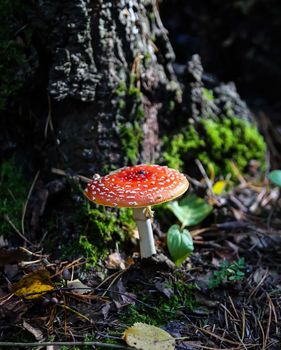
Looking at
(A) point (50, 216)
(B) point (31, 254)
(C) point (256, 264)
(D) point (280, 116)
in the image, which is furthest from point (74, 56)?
(D) point (280, 116)

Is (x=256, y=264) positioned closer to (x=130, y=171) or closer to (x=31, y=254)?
(x=130, y=171)

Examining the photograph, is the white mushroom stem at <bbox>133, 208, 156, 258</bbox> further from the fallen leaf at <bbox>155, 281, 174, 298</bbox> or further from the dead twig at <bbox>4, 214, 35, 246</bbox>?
the dead twig at <bbox>4, 214, 35, 246</bbox>

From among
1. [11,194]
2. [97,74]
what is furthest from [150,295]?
[97,74]

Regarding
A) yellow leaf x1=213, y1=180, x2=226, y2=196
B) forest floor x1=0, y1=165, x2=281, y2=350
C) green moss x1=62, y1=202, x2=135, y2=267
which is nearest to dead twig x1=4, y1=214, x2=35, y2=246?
forest floor x1=0, y1=165, x2=281, y2=350

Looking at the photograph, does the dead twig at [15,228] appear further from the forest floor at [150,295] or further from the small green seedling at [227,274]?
the small green seedling at [227,274]

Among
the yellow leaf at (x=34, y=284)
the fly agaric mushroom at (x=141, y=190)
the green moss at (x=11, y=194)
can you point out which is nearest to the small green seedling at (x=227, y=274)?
the fly agaric mushroom at (x=141, y=190)

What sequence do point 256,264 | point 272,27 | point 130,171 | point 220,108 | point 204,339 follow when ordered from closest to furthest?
point 204,339
point 130,171
point 256,264
point 220,108
point 272,27

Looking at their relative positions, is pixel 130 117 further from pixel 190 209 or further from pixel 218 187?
pixel 218 187
